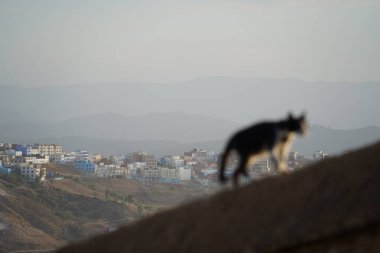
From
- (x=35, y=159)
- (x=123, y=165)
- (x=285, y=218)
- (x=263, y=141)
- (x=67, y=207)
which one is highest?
(x=263, y=141)

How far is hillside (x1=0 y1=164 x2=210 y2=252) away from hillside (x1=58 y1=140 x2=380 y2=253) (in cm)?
6580

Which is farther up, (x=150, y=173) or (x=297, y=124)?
(x=297, y=124)

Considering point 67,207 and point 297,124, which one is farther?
point 67,207

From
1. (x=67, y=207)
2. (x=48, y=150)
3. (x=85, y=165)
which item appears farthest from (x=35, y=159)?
(x=67, y=207)

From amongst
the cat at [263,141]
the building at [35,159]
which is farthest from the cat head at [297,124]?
the building at [35,159]

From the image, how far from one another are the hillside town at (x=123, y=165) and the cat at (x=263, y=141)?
335 feet

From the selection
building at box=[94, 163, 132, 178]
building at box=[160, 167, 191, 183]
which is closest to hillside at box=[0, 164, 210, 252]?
building at box=[160, 167, 191, 183]

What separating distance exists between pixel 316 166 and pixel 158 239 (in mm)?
2454

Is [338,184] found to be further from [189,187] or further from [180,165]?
[180,165]

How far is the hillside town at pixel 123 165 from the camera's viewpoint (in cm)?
12600

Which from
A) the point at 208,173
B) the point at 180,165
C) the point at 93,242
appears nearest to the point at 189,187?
the point at 208,173

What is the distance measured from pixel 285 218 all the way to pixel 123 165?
547ft

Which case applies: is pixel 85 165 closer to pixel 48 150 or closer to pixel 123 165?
pixel 123 165

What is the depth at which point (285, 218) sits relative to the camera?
31.9ft
